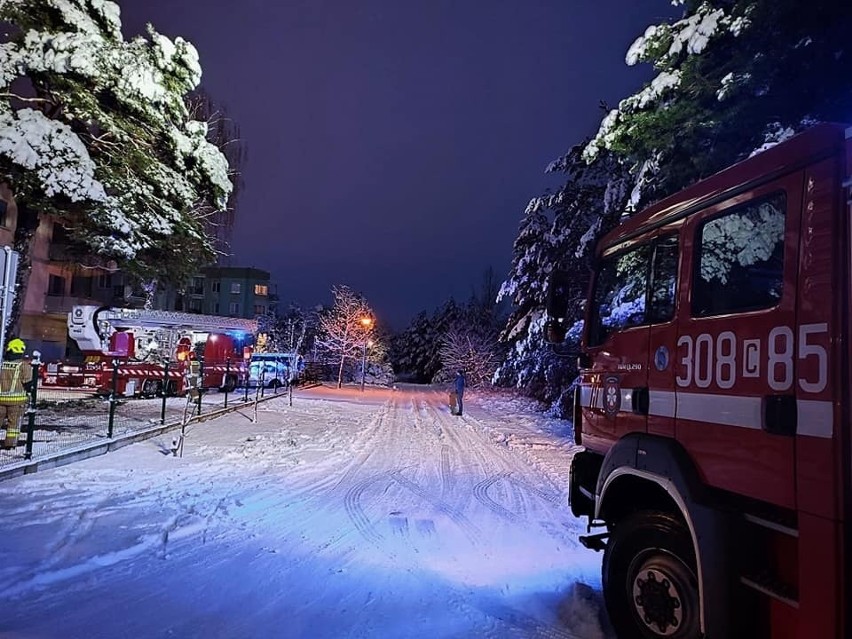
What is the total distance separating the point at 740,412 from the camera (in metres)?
2.90

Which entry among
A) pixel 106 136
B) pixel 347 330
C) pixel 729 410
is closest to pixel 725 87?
pixel 729 410

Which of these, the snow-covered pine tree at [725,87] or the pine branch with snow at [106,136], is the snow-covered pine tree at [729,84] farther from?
the pine branch with snow at [106,136]

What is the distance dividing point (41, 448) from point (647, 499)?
9.27 m

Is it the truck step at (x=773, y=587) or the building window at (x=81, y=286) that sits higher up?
the building window at (x=81, y=286)

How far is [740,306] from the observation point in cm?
306

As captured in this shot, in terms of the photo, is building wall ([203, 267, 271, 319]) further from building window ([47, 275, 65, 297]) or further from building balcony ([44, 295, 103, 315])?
building balcony ([44, 295, 103, 315])

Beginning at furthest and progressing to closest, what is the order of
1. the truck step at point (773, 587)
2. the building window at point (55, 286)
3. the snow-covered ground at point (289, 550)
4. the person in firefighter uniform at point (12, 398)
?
the building window at point (55, 286) → the person in firefighter uniform at point (12, 398) → the snow-covered ground at point (289, 550) → the truck step at point (773, 587)

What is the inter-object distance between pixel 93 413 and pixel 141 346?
8.64 meters

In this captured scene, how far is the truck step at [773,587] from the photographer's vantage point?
102 inches

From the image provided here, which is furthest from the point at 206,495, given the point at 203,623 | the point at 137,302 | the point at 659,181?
the point at 137,302

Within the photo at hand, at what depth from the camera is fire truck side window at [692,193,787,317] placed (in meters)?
2.90

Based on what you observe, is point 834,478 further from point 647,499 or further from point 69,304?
point 69,304

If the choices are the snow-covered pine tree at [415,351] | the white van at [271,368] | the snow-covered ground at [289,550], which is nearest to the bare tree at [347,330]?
the white van at [271,368]

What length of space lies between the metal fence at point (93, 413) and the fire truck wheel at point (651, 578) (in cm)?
793
